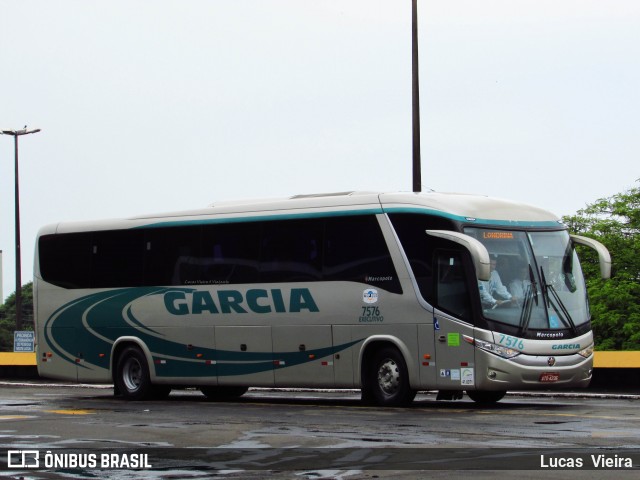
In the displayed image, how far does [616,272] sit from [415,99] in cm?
5340

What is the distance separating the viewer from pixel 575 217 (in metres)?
88.8

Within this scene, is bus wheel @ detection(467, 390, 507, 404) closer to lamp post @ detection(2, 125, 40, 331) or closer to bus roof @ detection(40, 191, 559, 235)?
bus roof @ detection(40, 191, 559, 235)

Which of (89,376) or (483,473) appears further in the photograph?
(89,376)

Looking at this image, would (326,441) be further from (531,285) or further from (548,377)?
(531,285)

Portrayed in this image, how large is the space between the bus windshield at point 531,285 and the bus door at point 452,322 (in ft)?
1.15

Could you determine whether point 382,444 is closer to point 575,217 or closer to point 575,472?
point 575,472

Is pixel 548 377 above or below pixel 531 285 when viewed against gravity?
below

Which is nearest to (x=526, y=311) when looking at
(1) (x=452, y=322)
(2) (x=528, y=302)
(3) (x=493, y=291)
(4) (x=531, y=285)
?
(2) (x=528, y=302)

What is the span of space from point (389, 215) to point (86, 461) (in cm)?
980

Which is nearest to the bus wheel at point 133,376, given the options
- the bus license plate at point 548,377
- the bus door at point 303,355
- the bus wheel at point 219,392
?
the bus wheel at point 219,392

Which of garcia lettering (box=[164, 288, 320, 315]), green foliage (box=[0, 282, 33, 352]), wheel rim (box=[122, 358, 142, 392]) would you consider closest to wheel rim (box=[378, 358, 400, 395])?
garcia lettering (box=[164, 288, 320, 315])

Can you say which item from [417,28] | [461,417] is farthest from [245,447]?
[417,28]

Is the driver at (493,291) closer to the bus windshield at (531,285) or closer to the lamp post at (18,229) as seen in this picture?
the bus windshield at (531,285)

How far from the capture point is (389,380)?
827 inches
